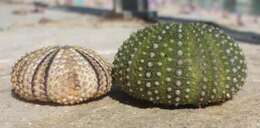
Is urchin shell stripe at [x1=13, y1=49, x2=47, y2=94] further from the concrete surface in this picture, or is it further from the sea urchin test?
the sea urchin test

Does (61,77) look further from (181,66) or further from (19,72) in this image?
(181,66)

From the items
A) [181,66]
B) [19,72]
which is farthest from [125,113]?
[19,72]

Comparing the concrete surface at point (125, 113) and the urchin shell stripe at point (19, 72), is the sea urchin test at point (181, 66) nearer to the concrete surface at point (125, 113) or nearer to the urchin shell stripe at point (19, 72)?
the concrete surface at point (125, 113)

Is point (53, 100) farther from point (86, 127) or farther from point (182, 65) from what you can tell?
point (182, 65)

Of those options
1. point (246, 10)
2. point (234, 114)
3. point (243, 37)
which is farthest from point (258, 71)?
point (246, 10)

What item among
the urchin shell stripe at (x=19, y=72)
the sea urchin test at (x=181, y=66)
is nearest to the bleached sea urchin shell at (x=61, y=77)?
the urchin shell stripe at (x=19, y=72)

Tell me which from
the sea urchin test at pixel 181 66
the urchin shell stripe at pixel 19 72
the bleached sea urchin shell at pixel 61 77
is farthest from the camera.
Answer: the urchin shell stripe at pixel 19 72
